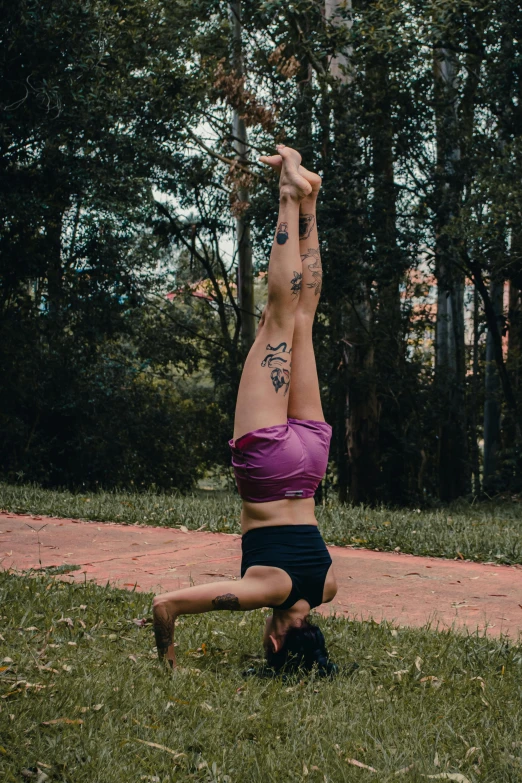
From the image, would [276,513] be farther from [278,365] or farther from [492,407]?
[492,407]

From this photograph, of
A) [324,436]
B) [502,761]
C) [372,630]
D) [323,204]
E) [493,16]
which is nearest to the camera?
[502,761]

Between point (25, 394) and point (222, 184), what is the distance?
6.85 metres

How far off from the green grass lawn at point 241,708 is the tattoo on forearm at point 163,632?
0.32ft

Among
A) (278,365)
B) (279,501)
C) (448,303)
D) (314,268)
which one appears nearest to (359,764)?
(279,501)

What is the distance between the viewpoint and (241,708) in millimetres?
3223

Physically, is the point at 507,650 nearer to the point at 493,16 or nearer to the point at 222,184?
the point at 493,16

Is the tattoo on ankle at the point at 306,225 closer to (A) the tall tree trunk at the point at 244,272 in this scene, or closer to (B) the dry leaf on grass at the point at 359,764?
(B) the dry leaf on grass at the point at 359,764

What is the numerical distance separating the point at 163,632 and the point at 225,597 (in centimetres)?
32

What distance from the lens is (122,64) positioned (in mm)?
13266

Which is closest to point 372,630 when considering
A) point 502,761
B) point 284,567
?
point 284,567

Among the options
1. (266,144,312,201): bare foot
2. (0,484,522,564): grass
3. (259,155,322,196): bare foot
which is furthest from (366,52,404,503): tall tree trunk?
(266,144,312,201): bare foot

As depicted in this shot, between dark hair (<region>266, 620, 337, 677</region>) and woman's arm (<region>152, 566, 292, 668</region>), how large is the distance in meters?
0.22

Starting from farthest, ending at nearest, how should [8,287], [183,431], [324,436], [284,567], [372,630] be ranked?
1. [183,431]
2. [8,287]
3. [372,630]
4. [324,436]
5. [284,567]

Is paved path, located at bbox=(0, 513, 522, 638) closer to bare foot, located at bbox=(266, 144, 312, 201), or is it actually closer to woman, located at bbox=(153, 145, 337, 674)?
woman, located at bbox=(153, 145, 337, 674)
